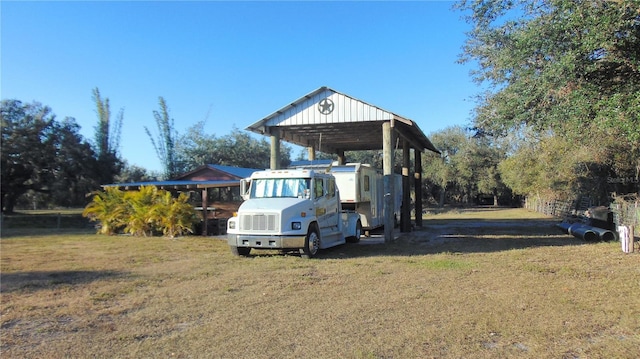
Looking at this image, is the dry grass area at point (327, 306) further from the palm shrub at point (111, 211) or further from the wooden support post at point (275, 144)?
the palm shrub at point (111, 211)

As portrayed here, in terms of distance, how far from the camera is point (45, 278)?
9391mm

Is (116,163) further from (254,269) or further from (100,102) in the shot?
(254,269)

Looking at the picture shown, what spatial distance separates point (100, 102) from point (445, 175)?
120ft

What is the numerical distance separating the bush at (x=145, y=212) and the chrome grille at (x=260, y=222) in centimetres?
868

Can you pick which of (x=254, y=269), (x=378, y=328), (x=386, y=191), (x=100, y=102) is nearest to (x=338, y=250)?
(x=386, y=191)

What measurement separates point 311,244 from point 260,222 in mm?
1507

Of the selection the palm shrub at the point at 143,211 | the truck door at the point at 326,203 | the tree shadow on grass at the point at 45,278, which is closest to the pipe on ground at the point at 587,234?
the truck door at the point at 326,203

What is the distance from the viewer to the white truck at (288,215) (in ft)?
38.2

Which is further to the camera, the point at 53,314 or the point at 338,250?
the point at 338,250

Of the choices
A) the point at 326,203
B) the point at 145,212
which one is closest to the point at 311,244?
the point at 326,203

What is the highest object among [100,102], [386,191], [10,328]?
[100,102]

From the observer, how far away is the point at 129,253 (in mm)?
13812

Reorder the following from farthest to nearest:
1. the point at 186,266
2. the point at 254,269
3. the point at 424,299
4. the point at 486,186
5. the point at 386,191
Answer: the point at 486,186 < the point at 386,191 < the point at 186,266 < the point at 254,269 < the point at 424,299

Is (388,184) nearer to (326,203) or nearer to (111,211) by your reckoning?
(326,203)
